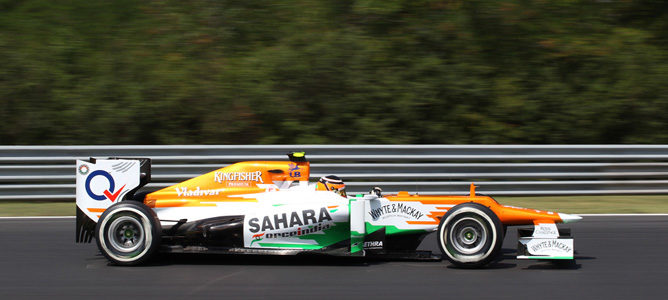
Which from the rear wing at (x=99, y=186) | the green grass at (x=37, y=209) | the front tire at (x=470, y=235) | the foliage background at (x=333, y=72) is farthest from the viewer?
the foliage background at (x=333, y=72)

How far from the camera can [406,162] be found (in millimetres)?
11102

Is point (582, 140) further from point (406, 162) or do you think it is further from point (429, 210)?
point (429, 210)

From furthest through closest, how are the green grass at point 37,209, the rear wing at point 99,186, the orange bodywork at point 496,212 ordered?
the green grass at point 37,209 → the rear wing at point 99,186 → the orange bodywork at point 496,212

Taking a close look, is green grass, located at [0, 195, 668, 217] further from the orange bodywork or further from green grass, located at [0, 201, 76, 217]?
the orange bodywork

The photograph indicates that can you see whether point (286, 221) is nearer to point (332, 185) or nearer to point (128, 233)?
point (332, 185)

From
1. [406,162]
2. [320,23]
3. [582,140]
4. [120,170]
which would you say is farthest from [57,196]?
[582,140]

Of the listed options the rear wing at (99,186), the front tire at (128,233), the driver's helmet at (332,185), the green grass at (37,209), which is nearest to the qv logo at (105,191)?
the rear wing at (99,186)

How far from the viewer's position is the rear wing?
6852mm

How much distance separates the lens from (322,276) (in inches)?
243

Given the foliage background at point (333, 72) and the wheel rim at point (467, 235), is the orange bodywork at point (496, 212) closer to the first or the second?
the wheel rim at point (467, 235)

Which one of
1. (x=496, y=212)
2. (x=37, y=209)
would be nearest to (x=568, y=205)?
(x=496, y=212)

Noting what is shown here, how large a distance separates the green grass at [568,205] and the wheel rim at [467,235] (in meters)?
3.77

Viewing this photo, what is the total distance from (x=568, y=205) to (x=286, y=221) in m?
5.40

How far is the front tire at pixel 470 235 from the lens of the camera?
20.7 feet
